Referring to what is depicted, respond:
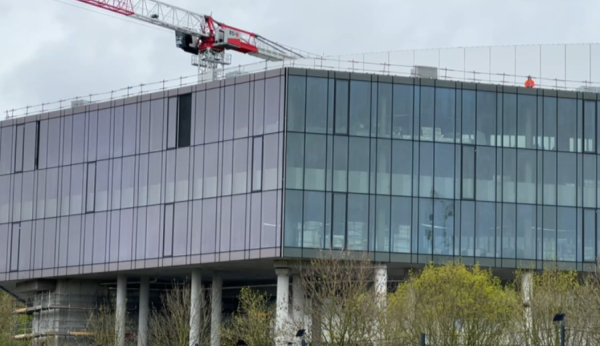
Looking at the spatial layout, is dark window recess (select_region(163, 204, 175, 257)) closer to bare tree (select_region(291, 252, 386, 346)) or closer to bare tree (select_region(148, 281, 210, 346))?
bare tree (select_region(148, 281, 210, 346))

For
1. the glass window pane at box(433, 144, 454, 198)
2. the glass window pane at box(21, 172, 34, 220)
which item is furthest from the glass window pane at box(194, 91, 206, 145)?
the glass window pane at box(21, 172, 34, 220)

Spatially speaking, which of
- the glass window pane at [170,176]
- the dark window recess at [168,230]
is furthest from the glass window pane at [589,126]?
the dark window recess at [168,230]

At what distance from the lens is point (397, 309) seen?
282ft

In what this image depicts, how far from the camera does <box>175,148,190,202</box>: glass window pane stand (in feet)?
349

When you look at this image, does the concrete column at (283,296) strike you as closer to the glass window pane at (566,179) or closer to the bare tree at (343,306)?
the bare tree at (343,306)

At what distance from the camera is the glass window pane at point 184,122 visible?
10725cm

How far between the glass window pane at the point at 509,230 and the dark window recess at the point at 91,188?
3123cm

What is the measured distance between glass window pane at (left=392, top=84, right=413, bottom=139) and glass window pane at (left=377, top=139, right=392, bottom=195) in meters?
1.13

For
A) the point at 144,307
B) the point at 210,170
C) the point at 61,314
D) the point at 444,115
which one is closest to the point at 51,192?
the point at 61,314

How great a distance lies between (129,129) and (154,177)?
15.8 feet

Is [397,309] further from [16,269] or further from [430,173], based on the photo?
[16,269]

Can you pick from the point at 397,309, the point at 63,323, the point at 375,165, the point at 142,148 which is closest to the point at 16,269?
the point at 63,323

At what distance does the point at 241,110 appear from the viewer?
10388 centimetres

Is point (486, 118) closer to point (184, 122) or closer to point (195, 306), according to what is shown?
point (184, 122)
